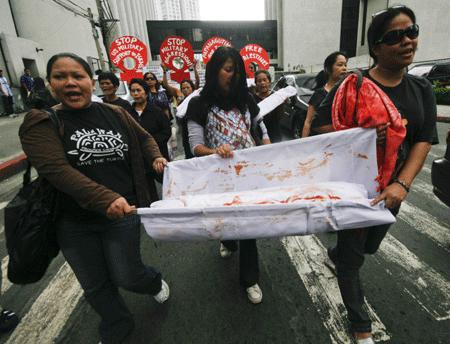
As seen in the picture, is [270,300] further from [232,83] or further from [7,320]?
[7,320]

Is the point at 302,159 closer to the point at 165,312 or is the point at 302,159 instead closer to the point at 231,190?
the point at 231,190

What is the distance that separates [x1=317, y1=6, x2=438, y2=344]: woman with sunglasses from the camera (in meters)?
1.45

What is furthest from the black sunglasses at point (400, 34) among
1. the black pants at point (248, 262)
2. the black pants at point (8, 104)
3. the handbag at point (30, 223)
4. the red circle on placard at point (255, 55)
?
the black pants at point (8, 104)

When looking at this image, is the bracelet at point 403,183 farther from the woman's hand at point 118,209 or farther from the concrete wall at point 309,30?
the concrete wall at point 309,30

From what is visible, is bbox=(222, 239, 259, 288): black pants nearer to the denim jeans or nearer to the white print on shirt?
the denim jeans

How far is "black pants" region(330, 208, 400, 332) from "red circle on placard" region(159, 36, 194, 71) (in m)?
7.41

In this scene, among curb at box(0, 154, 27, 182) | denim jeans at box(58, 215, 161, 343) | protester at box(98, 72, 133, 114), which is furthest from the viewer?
curb at box(0, 154, 27, 182)

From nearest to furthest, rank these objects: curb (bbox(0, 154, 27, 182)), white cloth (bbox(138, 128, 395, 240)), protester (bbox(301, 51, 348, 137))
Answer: white cloth (bbox(138, 128, 395, 240)) → protester (bbox(301, 51, 348, 137)) → curb (bbox(0, 154, 27, 182))

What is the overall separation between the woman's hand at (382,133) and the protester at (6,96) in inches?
545

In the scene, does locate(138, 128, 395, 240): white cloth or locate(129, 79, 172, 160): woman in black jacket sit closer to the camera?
locate(138, 128, 395, 240): white cloth

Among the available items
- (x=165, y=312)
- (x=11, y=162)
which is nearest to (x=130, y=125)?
(x=165, y=312)

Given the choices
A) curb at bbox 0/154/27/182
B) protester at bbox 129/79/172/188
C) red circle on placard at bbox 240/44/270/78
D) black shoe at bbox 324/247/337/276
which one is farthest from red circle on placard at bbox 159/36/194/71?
black shoe at bbox 324/247/337/276

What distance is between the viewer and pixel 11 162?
629cm

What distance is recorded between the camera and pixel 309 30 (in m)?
34.6
